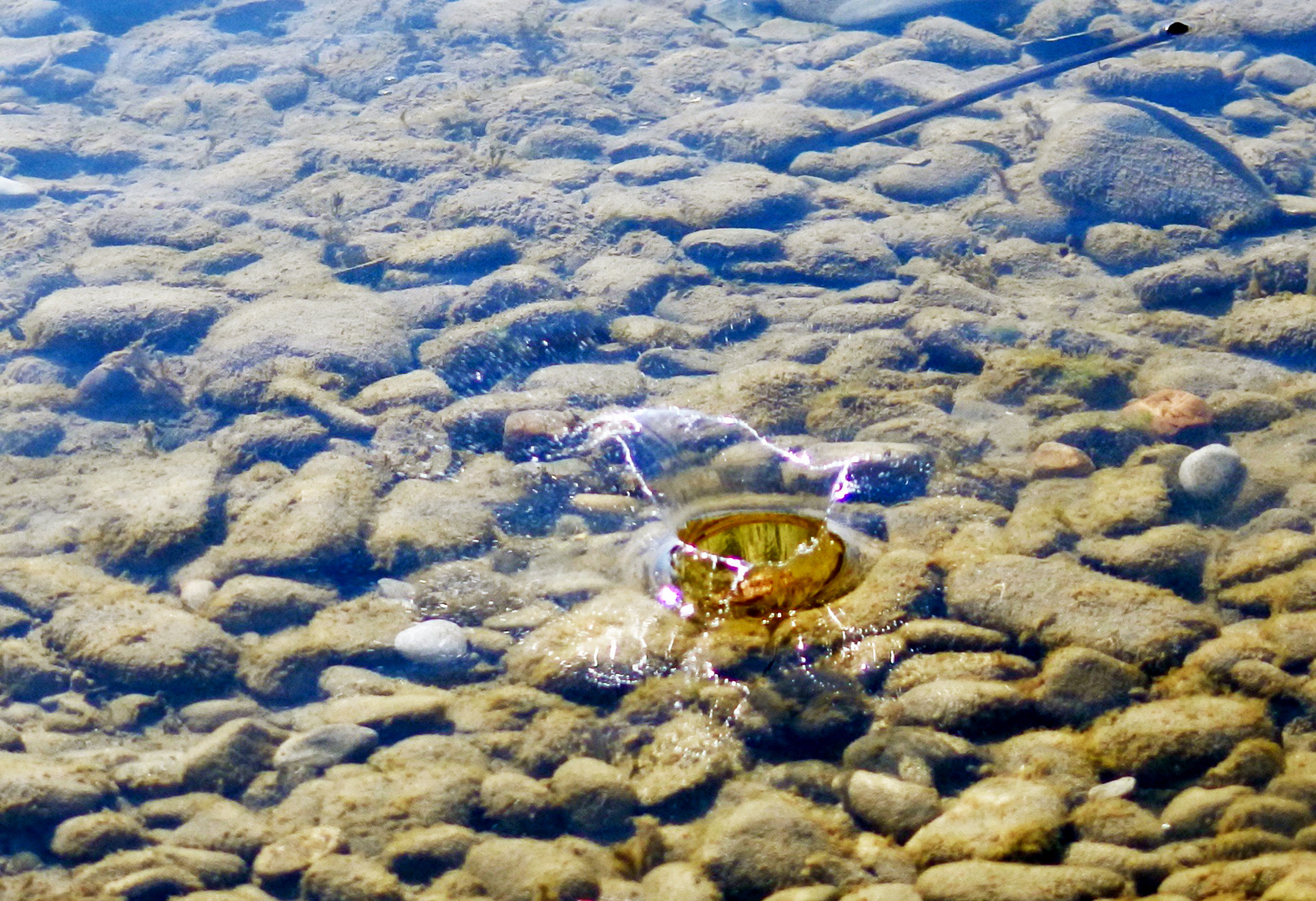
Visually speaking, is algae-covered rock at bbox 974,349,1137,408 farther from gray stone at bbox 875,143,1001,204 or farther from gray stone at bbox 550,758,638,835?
gray stone at bbox 550,758,638,835

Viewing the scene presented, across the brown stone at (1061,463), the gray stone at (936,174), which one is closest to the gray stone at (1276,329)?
Result: the brown stone at (1061,463)

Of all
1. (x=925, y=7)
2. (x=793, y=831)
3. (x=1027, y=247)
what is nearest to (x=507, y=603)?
(x=793, y=831)

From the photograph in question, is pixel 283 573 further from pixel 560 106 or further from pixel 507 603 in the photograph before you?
pixel 560 106

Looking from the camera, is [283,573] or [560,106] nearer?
[283,573]

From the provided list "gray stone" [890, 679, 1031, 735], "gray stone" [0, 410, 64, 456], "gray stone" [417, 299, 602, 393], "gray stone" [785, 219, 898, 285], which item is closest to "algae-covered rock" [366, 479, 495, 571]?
"gray stone" [417, 299, 602, 393]

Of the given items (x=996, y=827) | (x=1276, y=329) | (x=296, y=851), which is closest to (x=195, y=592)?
(x=296, y=851)

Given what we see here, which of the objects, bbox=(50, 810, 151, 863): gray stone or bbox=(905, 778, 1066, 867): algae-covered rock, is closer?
bbox=(905, 778, 1066, 867): algae-covered rock

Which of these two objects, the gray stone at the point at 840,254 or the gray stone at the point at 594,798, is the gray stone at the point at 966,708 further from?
the gray stone at the point at 840,254
